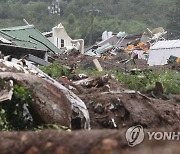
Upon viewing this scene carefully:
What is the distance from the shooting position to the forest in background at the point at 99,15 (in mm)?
58812

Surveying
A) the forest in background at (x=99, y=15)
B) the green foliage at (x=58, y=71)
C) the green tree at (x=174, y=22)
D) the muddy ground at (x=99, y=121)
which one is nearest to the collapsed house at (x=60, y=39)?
the green tree at (x=174, y=22)

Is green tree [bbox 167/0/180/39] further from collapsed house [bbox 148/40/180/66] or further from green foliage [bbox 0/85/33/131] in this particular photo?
green foliage [bbox 0/85/33/131]

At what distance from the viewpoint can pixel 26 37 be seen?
22.4m

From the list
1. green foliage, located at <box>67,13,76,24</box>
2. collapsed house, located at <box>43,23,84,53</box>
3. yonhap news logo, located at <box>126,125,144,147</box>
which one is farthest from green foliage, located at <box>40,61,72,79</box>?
green foliage, located at <box>67,13,76,24</box>

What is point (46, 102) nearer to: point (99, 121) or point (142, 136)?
point (99, 121)

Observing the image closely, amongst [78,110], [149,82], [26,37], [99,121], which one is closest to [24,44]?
[26,37]

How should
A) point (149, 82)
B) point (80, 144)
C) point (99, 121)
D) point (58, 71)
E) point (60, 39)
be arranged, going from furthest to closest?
point (60, 39) < point (149, 82) < point (58, 71) < point (99, 121) < point (80, 144)

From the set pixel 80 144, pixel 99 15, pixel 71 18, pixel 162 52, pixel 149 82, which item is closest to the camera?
pixel 80 144

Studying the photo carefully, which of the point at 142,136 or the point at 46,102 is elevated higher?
the point at 46,102

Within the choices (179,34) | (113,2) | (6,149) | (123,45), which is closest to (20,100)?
(6,149)

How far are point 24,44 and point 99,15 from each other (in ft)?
158

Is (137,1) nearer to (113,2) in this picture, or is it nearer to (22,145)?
(113,2)

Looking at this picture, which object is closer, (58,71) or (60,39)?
(58,71)

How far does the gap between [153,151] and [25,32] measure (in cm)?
2087
